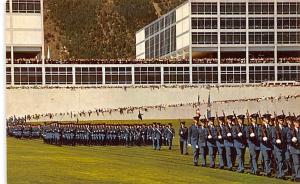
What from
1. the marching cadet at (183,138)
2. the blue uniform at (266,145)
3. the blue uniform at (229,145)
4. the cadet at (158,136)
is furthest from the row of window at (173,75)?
the blue uniform at (266,145)

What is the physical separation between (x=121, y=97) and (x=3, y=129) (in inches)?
2283

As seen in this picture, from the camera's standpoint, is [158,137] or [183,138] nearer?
[183,138]

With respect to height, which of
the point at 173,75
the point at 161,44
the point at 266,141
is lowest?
the point at 266,141

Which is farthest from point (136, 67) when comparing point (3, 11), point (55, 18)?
point (3, 11)

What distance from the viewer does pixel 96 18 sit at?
6969cm

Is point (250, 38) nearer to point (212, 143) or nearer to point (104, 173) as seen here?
point (212, 143)

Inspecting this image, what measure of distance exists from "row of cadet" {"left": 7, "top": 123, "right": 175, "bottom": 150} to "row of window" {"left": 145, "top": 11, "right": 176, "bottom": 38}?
50170 millimetres

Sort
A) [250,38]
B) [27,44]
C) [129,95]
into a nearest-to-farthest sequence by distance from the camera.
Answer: [27,44], [129,95], [250,38]

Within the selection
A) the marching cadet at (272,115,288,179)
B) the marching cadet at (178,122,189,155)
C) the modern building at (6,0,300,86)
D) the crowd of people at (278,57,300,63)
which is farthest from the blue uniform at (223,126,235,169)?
the crowd of people at (278,57,300,63)

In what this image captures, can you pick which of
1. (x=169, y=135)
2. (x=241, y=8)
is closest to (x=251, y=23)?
(x=241, y=8)

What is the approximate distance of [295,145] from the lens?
16.2m

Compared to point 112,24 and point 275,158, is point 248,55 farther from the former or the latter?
point 275,158

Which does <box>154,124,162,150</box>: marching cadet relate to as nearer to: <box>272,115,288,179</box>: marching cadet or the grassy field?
the grassy field

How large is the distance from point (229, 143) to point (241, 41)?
175 feet
